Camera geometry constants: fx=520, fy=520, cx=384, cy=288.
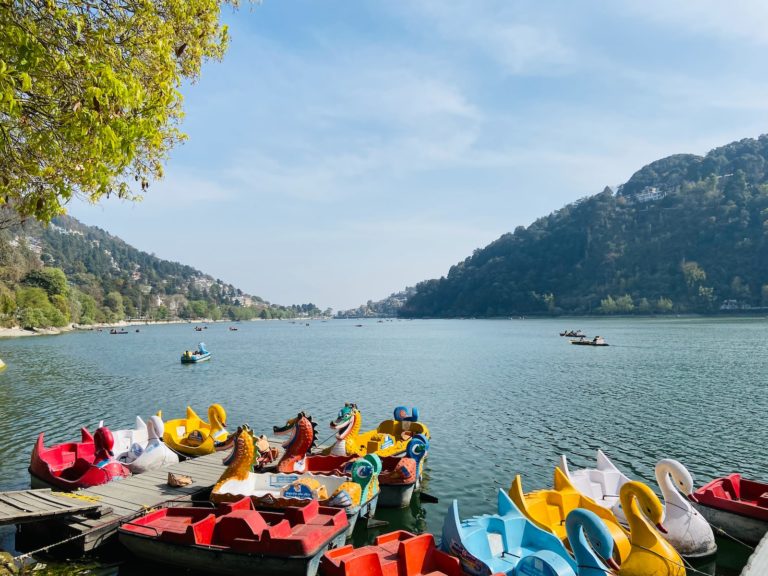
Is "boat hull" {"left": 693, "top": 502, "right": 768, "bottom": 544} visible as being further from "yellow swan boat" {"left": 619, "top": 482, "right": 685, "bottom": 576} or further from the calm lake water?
"yellow swan boat" {"left": 619, "top": 482, "right": 685, "bottom": 576}

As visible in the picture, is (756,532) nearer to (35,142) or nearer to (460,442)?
(460,442)

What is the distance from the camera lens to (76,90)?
6914 millimetres

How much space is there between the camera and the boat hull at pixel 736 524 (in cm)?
1184

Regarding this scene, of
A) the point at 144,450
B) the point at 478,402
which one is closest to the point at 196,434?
the point at 144,450

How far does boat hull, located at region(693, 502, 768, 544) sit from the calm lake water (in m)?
0.40

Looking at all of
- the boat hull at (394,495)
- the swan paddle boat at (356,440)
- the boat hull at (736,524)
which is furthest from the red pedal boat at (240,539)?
the boat hull at (736,524)

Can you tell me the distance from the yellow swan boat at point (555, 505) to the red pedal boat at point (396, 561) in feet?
8.70

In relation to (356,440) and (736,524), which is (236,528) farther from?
(736,524)

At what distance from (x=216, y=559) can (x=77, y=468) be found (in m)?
7.26

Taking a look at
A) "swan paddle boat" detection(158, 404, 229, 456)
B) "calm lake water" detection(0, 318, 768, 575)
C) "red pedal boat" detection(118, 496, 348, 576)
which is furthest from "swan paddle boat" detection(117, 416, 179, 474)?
"red pedal boat" detection(118, 496, 348, 576)

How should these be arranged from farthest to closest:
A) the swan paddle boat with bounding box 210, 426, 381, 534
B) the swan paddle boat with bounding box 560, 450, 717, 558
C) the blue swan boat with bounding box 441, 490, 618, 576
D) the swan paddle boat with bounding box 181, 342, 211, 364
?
the swan paddle boat with bounding box 181, 342, 211, 364
the swan paddle boat with bounding box 210, 426, 381, 534
the swan paddle boat with bounding box 560, 450, 717, 558
the blue swan boat with bounding box 441, 490, 618, 576

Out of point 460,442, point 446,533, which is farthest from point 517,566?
point 460,442

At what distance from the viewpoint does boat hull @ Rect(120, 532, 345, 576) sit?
394 inches

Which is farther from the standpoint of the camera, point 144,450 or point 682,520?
point 144,450
